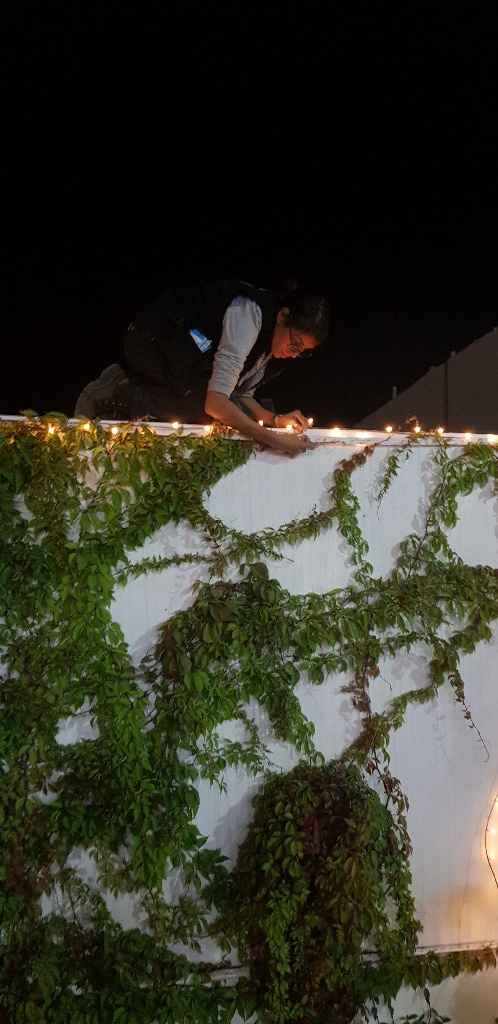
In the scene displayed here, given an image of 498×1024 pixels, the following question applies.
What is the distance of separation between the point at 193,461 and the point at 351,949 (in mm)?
1832

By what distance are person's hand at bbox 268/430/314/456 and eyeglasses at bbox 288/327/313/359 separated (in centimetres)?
45

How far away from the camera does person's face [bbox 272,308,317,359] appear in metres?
3.30

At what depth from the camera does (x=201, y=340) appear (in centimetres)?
335

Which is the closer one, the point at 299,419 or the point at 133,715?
the point at 133,715

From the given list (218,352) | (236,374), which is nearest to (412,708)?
(236,374)

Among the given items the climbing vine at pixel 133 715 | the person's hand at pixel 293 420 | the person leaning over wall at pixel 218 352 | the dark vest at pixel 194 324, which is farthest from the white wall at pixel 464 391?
the climbing vine at pixel 133 715

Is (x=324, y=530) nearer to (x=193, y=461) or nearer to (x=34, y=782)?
(x=193, y=461)

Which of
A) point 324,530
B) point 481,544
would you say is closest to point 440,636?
point 481,544

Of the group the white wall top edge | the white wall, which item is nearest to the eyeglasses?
the white wall top edge

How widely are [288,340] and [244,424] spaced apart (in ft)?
1.77

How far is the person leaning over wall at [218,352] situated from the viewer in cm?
311

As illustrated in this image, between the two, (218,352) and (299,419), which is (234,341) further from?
(299,419)

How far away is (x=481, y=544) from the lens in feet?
11.1

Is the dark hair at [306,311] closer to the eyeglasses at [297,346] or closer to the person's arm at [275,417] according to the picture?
the eyeglasses at [297,346]
